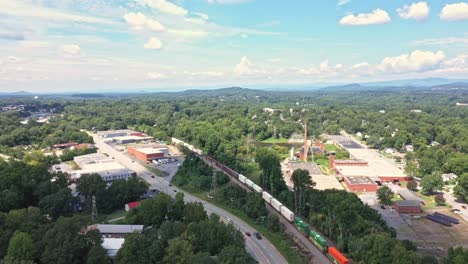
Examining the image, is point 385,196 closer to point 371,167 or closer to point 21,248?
point 371,167

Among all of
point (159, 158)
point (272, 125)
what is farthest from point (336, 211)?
point (272, 125)

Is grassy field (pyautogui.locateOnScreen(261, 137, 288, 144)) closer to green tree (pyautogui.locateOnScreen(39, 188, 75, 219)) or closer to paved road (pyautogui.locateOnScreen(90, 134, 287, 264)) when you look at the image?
paved road (pyautogui.locateOnScreen(90, 134, 287, 264))

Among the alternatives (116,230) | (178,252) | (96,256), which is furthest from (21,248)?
(178,252)

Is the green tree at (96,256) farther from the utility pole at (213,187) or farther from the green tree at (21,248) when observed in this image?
the utility pole at (213,187)

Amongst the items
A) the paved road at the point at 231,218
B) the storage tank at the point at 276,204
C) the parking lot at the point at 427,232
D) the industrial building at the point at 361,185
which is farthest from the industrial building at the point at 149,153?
the parking lot at the point at 427,232

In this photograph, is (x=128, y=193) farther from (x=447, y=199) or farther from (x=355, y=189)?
(x=447, y=199)

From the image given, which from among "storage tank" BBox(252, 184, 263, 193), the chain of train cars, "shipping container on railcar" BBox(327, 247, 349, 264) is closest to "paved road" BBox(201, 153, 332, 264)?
the chain of train cars

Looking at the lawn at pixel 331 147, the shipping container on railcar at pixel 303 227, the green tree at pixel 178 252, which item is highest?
the green tree at pixel 178 252
